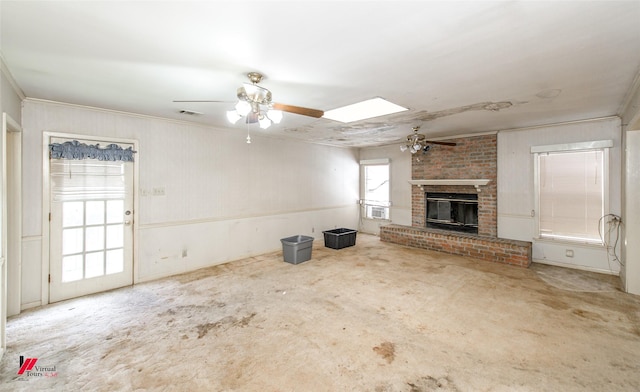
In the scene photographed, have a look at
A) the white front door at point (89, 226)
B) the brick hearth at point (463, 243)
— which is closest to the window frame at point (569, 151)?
the brick hearth at point (463, 243)

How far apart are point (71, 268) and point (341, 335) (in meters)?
3.52

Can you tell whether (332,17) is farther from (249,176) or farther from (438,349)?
(249,176)

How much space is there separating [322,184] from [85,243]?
4569 mm

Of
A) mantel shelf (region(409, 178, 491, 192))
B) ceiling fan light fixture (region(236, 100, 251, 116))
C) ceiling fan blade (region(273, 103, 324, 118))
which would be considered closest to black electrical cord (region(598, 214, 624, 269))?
mantel shelf (region(409, 178, 491, 192))

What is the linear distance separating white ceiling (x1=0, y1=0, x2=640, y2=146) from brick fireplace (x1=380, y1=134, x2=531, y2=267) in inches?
77.6

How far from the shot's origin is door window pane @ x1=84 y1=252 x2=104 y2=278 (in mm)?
3574

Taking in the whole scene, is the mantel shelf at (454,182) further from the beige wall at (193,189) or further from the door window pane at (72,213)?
the door window pane at (72,213)

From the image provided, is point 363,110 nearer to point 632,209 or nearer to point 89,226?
point 632,209

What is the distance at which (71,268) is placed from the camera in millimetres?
3457

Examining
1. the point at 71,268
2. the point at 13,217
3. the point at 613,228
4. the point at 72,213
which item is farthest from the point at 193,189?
the point at 613,228

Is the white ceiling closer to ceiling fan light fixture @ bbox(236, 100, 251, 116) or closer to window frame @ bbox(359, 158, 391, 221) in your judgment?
ceiling fan light fixture @ bbox(236, 100, 251, 116)

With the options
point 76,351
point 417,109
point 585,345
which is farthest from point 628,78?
point 76,351

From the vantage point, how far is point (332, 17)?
64.7 inches

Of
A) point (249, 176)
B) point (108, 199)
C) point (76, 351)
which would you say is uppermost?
point (249, 176)
